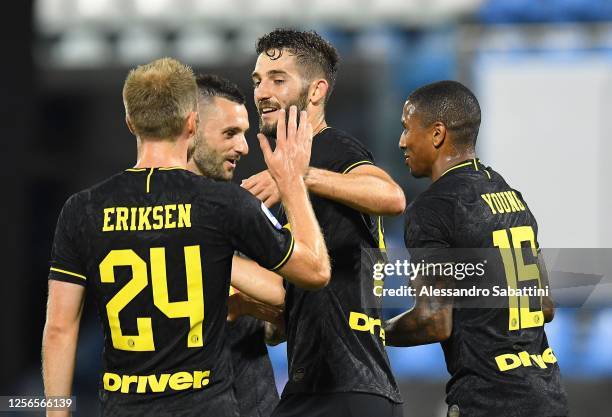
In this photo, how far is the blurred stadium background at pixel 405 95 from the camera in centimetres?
1528

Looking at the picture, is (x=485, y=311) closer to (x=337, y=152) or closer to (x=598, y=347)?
(x=337, y=152)

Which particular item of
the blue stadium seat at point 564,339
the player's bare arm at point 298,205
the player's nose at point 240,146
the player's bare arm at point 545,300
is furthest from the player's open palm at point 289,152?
the blue stadium seat at point 564,339

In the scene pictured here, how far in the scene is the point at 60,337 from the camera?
4.50m

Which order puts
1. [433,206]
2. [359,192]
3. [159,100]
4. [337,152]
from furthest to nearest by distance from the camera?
[433,206] < [337,152] < [359,192] < [159,100]

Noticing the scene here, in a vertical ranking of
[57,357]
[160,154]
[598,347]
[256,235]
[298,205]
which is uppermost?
[160,154]

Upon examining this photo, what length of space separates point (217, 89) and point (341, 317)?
1776 millimetres

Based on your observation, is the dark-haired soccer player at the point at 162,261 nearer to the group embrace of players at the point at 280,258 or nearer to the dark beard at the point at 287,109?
the group embrace of players at the point at 280,258

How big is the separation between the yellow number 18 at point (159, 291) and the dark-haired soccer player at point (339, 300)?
0.76 metres

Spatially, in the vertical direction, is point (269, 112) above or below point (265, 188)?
above

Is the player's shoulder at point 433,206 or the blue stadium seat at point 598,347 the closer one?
the player's shoulder at point 433,206

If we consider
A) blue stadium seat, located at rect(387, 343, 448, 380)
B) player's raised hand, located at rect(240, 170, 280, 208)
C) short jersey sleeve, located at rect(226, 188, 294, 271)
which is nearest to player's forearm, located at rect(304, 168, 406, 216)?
player's raised hand, located at rect(240, 170, 280, 208)

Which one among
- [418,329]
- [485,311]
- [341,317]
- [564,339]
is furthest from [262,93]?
[564,339]

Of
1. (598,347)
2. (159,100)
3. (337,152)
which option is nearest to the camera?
(159,100)

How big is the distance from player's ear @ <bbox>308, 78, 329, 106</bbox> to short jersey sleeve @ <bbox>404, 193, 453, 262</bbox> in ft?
2.41
